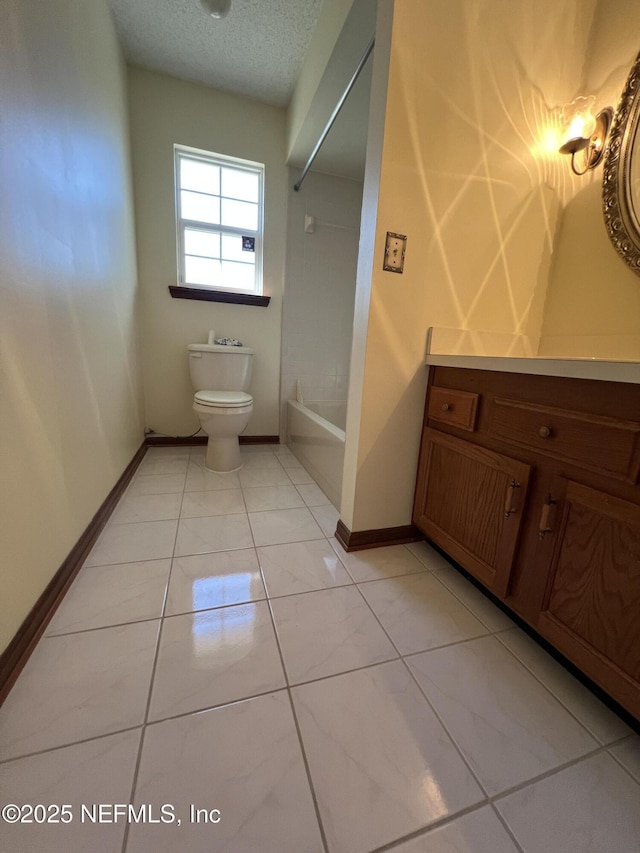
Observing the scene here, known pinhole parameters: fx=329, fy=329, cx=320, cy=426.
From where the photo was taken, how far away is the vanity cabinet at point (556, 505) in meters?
0.69

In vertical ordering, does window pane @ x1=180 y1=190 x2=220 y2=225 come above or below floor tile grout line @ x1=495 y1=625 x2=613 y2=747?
above

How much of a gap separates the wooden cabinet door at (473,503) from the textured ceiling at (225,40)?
2201 millimetres

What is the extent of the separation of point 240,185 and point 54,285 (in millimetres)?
1902

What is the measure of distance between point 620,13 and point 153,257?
2.47m

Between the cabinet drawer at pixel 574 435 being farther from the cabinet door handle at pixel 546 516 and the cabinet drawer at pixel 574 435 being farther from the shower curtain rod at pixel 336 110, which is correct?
the shower curtain rod at pixel 336 110

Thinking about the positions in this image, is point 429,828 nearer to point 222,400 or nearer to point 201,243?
point 222,400

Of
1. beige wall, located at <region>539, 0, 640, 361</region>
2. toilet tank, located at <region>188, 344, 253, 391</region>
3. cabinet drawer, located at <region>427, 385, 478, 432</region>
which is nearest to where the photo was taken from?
cabinet drawer, located at <region>427, 385, 478, 432</region>

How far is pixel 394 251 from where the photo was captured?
1149mm

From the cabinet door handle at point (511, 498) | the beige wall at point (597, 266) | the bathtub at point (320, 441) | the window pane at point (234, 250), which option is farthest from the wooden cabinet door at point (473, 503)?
the window pane at point (234, 250)

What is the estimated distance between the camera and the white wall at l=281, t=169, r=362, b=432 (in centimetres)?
245

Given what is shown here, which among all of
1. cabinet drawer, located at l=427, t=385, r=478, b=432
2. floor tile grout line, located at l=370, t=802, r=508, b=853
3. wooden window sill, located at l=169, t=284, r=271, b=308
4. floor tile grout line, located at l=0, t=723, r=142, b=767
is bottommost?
floor tile grout line, located at l=370, t=802, r=508, b=853

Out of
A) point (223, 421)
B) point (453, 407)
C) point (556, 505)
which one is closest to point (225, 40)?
point (223, 421)

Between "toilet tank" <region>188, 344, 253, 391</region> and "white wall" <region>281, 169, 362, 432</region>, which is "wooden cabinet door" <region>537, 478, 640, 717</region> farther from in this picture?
"white wall" <region>281, 169, 362, 432</region>

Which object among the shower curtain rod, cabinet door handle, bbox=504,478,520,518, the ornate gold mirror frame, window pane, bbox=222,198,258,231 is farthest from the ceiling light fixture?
cabinet door handle, bbox=504,478,520,518
